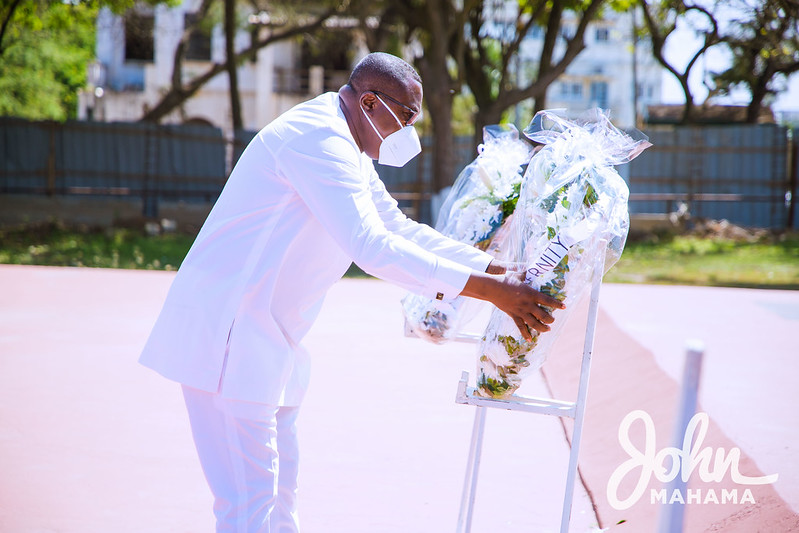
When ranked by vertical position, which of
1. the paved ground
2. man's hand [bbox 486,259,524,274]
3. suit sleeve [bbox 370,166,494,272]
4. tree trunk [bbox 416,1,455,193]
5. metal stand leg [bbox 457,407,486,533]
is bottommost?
the paved ground

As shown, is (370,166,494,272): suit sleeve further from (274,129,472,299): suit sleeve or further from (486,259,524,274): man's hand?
(274,129,472,299): suit sleeve

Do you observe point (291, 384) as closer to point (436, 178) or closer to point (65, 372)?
point (65, 372)

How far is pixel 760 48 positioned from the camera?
65.8 feet

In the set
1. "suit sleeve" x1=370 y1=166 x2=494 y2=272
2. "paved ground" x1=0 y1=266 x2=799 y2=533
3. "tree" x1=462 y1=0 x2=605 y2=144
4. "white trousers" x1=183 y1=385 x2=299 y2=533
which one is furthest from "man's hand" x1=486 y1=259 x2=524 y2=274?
"tree" x1=462 y1=0 x2=605 y2=144

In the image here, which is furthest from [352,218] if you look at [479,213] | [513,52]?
[513,52]

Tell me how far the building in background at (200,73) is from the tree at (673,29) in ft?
38.5

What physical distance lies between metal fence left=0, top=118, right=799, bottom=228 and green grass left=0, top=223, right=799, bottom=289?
6.88 feet

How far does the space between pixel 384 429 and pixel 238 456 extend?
287 centimetres

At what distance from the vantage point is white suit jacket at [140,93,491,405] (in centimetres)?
228

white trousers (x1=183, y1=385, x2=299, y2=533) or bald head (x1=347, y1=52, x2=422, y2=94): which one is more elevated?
bald head (x1=347, y1=52, x2=422, y2=94)

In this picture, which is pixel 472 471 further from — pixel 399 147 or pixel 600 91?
pixel 600 91

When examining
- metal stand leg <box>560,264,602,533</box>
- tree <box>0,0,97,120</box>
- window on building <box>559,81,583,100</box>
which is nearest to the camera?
metal stand leg <box>560,264,602,533</box>

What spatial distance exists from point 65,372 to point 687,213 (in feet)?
51.0

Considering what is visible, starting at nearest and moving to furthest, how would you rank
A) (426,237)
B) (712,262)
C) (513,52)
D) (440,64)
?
(426,237) → (712,262) → (440,64) → (513,52)
